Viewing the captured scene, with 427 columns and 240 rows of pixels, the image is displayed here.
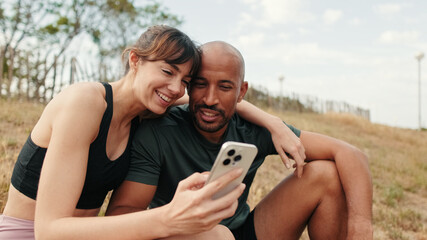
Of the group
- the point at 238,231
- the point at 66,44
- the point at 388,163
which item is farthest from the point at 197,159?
the point at 66,44

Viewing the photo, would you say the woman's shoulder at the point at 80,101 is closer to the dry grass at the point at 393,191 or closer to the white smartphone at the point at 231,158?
the white smartphone at the point at 231,158

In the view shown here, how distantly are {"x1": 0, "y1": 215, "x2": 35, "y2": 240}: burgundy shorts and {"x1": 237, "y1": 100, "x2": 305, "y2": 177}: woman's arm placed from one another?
1.52 meters

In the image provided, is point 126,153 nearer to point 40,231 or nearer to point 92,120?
point 92,120

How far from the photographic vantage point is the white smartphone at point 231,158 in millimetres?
1225

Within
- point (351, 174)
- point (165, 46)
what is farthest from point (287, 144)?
point (165, 46)

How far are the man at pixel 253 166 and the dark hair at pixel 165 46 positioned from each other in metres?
0.27

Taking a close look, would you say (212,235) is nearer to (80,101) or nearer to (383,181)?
(80,101)

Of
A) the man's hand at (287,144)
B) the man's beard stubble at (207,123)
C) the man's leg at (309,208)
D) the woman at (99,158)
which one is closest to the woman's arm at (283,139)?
the man's hand at (287,144)

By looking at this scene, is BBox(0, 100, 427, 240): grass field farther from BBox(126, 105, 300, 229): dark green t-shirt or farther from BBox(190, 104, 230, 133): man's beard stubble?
BBox(190, 104, 230, 133): man's beard stubble

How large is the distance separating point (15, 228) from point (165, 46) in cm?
122

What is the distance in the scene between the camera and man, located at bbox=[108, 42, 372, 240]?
2215 millimetres

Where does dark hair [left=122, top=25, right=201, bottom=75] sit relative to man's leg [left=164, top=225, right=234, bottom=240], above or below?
above

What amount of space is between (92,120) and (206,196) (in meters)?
0.72

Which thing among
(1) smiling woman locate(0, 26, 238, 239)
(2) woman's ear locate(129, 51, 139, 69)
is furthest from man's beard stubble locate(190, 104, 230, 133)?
(2) woman's ear locate(129, 51, 139, 69)
